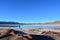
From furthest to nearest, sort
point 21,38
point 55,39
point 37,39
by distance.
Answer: point 55,39 → point 37,39 → point 21,38

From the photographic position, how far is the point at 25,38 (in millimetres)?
Answer: 20750

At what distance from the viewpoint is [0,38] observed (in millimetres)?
21609

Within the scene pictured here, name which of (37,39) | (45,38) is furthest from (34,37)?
(45,38)

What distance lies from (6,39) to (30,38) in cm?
267

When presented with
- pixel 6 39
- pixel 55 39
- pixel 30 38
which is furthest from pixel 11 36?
pixel 55 39

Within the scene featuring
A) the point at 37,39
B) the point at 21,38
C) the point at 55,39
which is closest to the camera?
the point at 21,38

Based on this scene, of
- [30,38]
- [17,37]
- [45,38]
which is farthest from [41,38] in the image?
[17,37]

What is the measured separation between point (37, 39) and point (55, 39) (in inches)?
120

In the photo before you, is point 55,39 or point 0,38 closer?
point 0,38

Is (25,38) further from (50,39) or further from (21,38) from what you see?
(50,39)

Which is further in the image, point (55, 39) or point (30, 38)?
point (55, 39)

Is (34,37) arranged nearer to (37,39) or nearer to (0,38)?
(37,39)

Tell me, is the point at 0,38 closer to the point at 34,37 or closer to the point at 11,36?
the point at 11,36

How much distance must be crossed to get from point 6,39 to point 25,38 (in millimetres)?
2173
